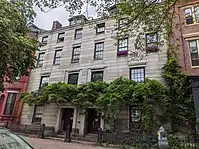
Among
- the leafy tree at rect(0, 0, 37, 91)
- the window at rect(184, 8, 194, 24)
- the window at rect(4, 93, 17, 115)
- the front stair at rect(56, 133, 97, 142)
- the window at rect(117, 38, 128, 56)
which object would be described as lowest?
the front stair at rect(56, 133, 97, 142)

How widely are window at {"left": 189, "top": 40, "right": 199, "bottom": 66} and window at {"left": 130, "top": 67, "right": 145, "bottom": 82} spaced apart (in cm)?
415

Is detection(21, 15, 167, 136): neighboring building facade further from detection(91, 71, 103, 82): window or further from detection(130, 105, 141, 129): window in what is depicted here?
detection(130, 105, 141, 129): window

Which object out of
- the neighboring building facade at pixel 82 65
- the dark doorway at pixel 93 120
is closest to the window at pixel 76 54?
the neighboring building facade at pixel 82 65

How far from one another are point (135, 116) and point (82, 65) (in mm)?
7941

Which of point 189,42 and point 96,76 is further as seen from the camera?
point 96,76

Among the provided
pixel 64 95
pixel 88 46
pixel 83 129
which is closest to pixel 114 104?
pixel 83 129

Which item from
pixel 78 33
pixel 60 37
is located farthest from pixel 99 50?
pixel 60 37

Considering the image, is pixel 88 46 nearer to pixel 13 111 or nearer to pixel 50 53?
pixel 50 53

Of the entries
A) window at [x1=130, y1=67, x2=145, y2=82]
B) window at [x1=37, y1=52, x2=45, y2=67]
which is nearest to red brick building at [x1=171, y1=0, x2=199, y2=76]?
window at [x1=130, y1=67, x2=145, y2=82]

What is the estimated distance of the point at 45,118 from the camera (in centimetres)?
2006

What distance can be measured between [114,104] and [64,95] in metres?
5.28

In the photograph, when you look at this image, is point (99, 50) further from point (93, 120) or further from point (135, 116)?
point (135, 116)

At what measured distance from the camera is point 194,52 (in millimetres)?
16109

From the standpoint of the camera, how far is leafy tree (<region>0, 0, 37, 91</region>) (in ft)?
25.7
